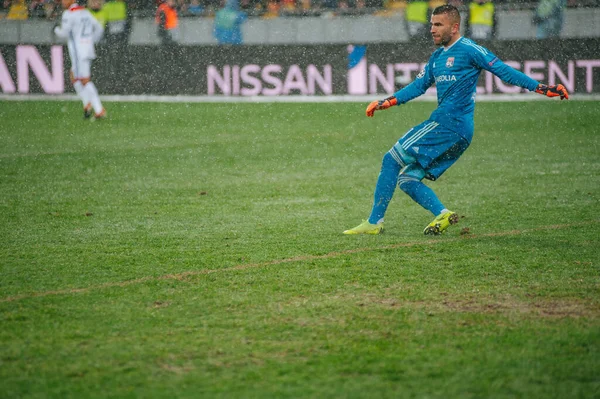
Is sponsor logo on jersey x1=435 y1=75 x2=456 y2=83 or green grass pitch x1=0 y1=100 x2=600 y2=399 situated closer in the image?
green grass pitch x1=0 y1=100 x2=600 y2=399

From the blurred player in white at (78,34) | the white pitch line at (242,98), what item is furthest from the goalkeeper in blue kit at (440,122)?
the white pitch line at (242,98)

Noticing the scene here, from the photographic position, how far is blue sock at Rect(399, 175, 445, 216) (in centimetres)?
666

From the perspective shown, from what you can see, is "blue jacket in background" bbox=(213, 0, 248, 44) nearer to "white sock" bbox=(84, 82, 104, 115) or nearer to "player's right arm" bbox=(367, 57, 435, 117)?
"white sock" bbox=(84, 82, 104, 115)

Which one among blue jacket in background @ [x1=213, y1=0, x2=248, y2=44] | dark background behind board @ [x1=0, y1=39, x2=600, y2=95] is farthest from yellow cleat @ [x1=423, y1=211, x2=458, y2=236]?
blue jacket in background @ [x1=213, y1=0, x2=248, y2=44]

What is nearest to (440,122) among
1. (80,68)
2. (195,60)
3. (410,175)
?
(410,175)

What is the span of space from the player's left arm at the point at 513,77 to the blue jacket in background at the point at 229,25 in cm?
1241

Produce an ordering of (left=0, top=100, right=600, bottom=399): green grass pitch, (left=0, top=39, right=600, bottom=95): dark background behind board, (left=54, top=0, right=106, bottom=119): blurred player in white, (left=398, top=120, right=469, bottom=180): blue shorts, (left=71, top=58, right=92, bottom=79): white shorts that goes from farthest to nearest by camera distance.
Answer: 1. (left=0, top=39, right=600, bottom=95): dark background behind board
2. (left=54, top=0, right=106, bottom=119): blurred player in white
3. (left=71, top=58, right=92, bottom=79): white shorts
4. (left=398, top=120, right=469, bottom=180): blue shorts
5. (left=0, top=100, right=600, bottom=399): green grass pitch

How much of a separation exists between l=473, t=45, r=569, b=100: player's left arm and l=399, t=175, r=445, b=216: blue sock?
1030mm

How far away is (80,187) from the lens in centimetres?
917

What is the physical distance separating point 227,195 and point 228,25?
1082cm

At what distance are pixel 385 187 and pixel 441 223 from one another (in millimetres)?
529

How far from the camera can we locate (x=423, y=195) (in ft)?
22.0

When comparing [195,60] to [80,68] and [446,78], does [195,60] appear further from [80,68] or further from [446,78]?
[446,78]

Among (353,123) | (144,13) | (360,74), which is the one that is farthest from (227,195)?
(144,13)
